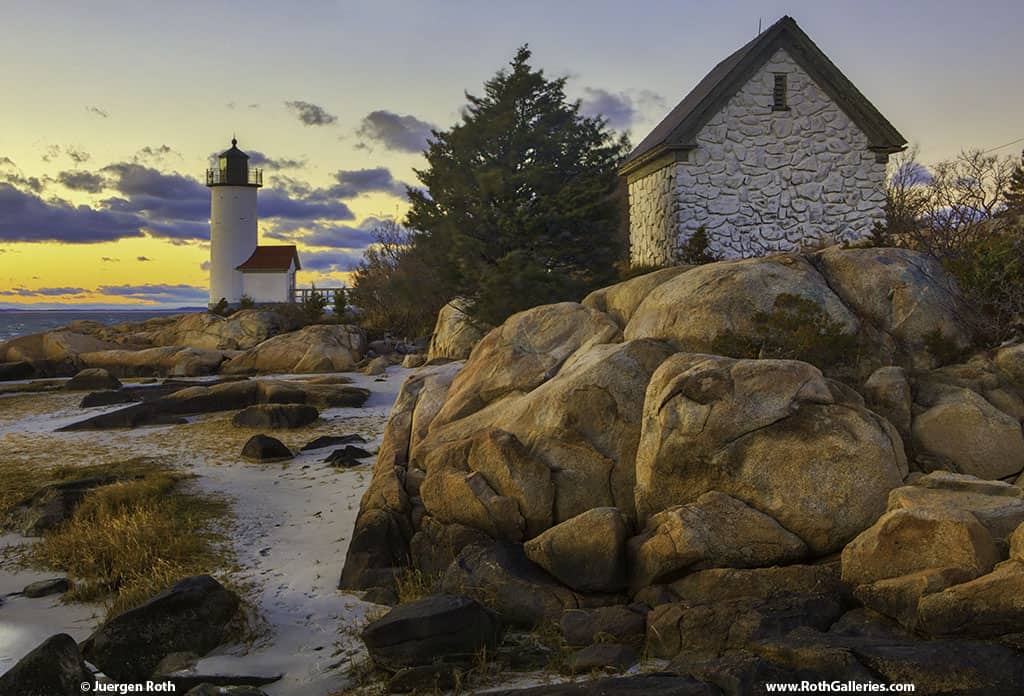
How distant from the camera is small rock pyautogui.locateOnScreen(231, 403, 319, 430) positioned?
18.6m

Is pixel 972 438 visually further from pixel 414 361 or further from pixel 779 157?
pixel 414 361

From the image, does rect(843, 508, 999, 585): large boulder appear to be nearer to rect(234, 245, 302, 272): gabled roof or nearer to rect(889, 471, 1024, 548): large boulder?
rect(889, 471, 1024, 548): large boulder

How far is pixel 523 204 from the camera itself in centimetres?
2642

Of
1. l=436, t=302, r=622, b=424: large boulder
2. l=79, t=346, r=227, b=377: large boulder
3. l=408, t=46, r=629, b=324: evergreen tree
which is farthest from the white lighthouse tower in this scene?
l=436, t=302, r=622, b=424: large boulder

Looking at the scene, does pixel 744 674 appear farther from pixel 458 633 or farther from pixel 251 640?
pixel 251 640

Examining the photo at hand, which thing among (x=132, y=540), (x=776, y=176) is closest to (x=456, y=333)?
(x=776, y=176)

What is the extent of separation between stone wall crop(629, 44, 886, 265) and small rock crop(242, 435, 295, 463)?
34.7 feet

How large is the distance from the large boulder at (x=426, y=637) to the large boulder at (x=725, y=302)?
15.9 ft

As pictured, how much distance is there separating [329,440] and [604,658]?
10.9 meters

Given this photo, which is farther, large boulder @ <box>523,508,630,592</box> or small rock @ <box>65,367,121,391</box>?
small rock @ <box>65,367,121,391</box>

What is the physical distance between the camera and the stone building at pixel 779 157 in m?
19.5

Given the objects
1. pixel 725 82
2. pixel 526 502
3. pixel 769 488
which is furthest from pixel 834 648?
→ pixel 725 82

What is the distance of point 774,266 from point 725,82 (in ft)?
31.9

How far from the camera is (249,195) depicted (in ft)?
185
